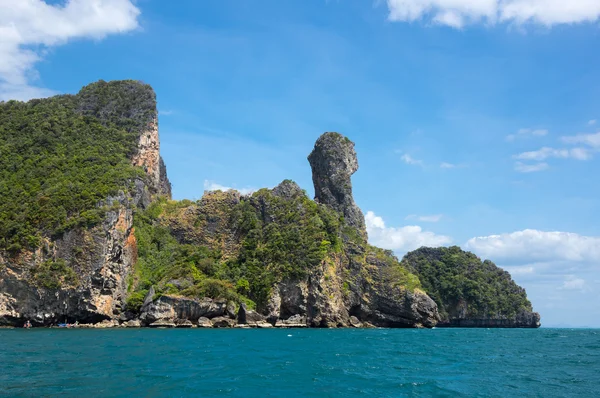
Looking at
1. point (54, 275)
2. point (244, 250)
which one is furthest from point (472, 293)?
point (54, 275)

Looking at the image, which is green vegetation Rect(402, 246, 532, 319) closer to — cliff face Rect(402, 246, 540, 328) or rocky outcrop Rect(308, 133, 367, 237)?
cliff face Rect(402, 246, 540, 328)

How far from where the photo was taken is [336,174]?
408 ft

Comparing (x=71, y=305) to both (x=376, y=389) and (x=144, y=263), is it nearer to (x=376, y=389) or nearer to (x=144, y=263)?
(x=144, y=263)

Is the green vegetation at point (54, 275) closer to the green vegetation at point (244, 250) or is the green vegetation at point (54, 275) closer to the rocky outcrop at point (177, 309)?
the green vegetation at point (244, 250)

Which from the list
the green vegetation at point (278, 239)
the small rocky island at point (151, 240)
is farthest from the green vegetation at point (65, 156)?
the green vegetation at point (278, 239)

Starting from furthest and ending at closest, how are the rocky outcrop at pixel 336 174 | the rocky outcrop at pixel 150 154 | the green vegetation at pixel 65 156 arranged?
the rocky outcrop at pixel 336 174, the rocky outcrop at pixel 150 154, the green vegetation at pixel 65 156

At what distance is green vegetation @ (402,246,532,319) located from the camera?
5231 inches

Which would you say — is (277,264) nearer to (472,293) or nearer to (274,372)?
(274,372)

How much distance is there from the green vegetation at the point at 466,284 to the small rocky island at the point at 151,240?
31346mm

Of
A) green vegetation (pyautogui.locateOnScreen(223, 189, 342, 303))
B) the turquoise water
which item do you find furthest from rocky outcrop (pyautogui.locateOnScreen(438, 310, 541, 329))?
the turquoise water

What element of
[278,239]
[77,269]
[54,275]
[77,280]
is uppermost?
[278,239]

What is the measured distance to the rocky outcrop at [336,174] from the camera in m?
122

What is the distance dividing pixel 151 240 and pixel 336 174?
50.5 meters

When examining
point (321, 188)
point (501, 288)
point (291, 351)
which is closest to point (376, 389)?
point (291, 351)
